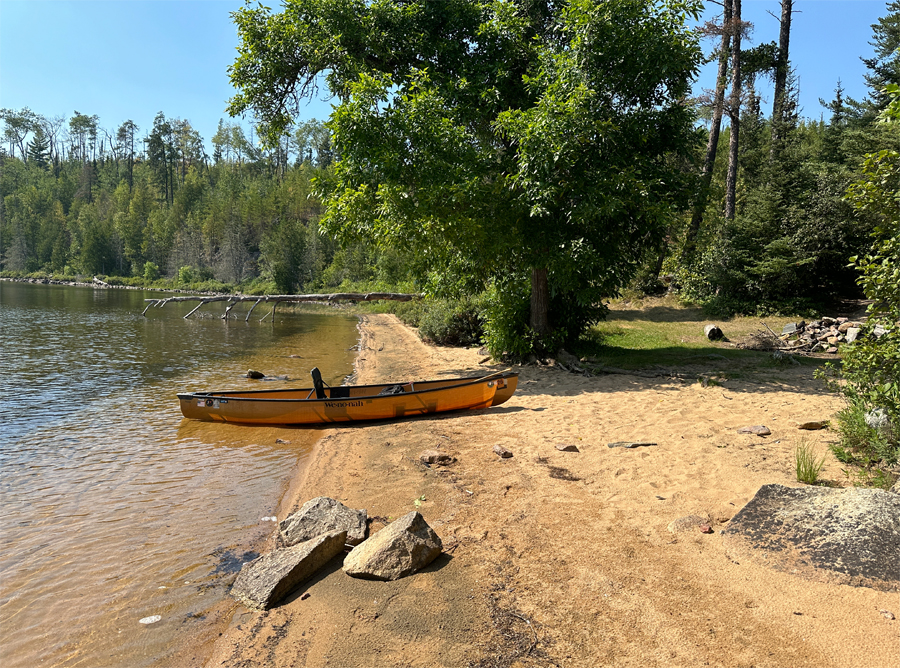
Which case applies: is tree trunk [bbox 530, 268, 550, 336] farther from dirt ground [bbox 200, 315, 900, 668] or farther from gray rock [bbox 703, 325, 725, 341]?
gray rock [bbox 703, 325, 725, 341]

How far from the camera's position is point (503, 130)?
43.0 feet

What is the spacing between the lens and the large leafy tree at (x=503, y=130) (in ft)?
40.3

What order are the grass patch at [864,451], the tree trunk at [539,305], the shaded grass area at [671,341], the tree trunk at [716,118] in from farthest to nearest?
1. the tree trunk at [716,118]
2. the tree trunk at [539,305]
3. the shaded grass area at [671,341]
4. the grass patch at [864,451]

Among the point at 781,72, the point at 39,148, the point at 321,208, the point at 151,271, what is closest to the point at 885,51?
the point at 781,72

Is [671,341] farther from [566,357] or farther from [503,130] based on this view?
[503,130]

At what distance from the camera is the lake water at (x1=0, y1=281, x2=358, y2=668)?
4.68 m

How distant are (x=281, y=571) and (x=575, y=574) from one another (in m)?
2.60

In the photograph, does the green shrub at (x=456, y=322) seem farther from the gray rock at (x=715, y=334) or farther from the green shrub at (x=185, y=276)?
the green shrub at (x=185, y=276)

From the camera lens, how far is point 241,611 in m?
4.68

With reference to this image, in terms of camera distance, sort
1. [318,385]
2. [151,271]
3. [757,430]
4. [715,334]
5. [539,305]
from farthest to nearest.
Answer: [151,271] < [715,334] < [539,305] < [318,385] < [757,430]

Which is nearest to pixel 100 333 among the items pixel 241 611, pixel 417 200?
pixel 417 200

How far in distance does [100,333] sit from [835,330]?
30.7 metres

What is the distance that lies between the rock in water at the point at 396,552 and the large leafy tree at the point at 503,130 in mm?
8412

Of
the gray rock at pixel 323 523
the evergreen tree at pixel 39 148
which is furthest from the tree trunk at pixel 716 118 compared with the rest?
the evergreen tree at pixel 39 148
